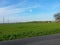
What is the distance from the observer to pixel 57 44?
1152 centimetres

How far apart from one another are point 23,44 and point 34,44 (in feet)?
2.72

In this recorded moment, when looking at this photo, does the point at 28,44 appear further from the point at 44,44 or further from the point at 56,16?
the point at 56,16

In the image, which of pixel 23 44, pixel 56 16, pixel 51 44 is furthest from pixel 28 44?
pixel 56 16

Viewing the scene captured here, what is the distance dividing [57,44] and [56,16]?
280 ft

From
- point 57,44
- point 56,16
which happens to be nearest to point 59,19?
point 56,16

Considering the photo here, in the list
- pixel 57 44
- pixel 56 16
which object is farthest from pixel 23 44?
pixel 56 16

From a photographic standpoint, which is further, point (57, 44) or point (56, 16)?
point (56, 16)

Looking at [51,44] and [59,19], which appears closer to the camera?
[51,44]

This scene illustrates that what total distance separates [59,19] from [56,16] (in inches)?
99.2

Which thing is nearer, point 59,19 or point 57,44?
point 57,44

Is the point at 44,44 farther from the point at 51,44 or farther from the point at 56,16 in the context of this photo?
the point at 56,16

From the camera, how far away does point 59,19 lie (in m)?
96.2

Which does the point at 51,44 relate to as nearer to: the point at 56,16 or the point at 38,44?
the point at 38,44

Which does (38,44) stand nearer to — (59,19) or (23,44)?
(23,44)
